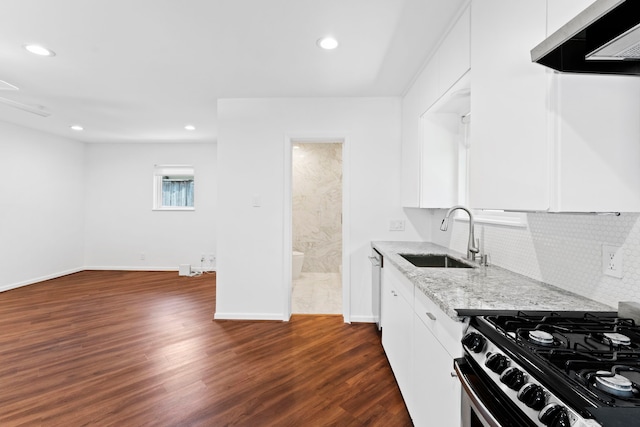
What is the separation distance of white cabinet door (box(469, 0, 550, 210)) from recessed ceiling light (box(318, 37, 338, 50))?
1.00m

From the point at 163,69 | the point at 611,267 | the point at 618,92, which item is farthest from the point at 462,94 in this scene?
the point at 163,69

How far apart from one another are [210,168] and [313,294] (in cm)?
338

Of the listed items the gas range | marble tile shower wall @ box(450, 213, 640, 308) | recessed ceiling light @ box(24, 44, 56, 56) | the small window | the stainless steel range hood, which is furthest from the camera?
the small window

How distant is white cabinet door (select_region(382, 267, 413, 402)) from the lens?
1822 mm

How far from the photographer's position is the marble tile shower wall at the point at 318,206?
575 cm

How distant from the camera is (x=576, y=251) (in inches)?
54.2

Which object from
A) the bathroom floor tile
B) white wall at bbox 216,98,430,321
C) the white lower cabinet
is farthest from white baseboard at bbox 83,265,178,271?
the white lower cabinet

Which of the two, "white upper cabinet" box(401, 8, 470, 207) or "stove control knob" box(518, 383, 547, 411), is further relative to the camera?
"white upper cabinet" box(401, 8, 470, 207)

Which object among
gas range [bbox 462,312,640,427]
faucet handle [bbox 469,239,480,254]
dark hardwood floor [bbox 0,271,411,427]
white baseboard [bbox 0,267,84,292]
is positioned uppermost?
faucet handle [bbox 469,239,480,254]

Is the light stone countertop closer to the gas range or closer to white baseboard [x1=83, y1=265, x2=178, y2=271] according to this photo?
the gas range

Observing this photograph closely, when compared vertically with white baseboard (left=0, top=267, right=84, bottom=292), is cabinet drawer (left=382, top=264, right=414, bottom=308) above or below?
above

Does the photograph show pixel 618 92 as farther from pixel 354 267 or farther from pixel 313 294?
pixel 313 294

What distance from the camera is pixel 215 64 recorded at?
2.66 metres

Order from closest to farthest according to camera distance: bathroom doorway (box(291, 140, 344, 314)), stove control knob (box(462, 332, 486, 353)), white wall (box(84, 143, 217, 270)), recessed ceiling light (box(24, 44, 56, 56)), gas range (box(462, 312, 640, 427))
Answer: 1. gas range (box(462, 312, 640, 427))
2. stove control knob (box(462, 332, 486, 353))
3. recessed ceiling light (box(24, 44, 56, 56))
4. bathroom doorway (box(291, 140, 344, 314))
5. white wall (box(84, 143, 217, 270))
